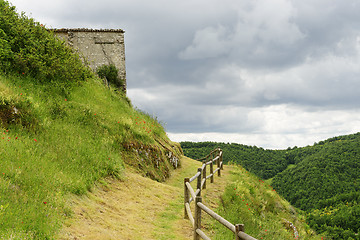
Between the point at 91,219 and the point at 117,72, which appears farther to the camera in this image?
the point at 117,72

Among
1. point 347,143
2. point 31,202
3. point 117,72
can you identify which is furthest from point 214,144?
point 31,202

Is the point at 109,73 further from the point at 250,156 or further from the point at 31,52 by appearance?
the point at 250,156

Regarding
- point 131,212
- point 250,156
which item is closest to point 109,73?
point 131,212

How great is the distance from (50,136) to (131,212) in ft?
14.8

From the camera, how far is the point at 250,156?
99.4 metres

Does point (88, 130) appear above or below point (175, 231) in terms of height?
above

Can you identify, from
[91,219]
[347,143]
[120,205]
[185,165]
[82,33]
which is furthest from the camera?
[347,143]

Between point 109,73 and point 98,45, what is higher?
point 98,45

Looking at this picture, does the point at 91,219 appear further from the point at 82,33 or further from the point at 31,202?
the point at 82,33

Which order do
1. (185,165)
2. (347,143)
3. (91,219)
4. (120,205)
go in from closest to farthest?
(91,219)
(120,205)
(185,165)
(347,143)

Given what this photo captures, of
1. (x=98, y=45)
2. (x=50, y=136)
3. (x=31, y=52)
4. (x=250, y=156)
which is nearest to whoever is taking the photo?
(x=50, y=136)

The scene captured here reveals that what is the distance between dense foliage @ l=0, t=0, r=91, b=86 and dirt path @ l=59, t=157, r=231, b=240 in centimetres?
755

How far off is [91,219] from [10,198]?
2.26 m

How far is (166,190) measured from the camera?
1273cm
